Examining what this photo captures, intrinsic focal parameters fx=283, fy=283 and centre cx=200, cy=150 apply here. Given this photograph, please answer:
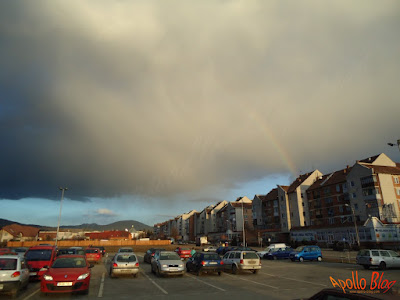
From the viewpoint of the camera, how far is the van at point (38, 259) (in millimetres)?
16125

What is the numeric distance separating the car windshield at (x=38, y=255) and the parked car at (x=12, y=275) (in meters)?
4.85

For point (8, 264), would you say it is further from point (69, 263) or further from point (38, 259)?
point (38, 259)

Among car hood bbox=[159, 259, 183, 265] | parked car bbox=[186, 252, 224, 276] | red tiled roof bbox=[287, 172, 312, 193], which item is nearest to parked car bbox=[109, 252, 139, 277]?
car hood bbox=[159, 259, 183, 265]

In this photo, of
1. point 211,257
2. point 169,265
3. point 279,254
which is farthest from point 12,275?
point 279,254

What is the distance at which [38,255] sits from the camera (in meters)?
17.4

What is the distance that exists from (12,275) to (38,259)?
612 centimetres

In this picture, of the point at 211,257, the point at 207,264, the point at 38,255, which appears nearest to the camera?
the point at 38,255

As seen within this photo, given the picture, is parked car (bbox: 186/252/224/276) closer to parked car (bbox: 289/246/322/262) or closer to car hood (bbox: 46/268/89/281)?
car hood (bbox: 46/268/89/281)

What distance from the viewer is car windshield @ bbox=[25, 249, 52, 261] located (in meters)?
17.1

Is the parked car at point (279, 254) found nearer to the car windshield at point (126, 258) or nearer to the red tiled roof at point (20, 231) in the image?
the car windshield at point (126, 258)

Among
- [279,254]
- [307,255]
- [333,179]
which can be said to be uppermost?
[333,179]

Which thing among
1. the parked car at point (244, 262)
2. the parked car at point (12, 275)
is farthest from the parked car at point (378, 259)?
the parked car at point (12, 275)

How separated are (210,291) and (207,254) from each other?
7.19 m

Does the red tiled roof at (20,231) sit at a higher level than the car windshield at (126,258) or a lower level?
higher
